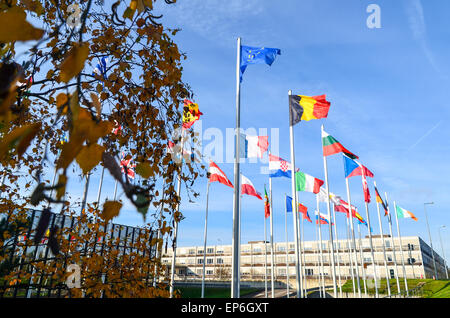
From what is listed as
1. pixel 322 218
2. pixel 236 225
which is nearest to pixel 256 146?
pixel 236 225

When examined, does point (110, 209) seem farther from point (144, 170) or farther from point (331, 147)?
point (331, 147)

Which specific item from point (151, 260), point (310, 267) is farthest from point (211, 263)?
point (151, 260)

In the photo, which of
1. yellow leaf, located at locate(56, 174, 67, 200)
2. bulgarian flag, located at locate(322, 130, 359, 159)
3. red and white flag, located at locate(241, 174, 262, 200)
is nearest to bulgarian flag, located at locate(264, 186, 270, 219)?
red and white flag, located at locate(241, 174, 262, 200)

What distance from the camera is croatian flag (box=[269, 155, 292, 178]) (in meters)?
17.5

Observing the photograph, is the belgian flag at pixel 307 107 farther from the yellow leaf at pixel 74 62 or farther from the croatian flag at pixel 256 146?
the yellow leaf at pixel 74 62

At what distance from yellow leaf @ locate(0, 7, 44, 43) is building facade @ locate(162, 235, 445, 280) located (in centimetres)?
5947

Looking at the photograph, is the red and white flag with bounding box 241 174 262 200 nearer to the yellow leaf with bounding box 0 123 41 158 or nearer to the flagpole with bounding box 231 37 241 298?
the flagpole with bounding box 231 37 241 298

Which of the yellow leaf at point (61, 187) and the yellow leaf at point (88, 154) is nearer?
the yellow leaf at point (61, 187)

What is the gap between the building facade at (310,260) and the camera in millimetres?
60000

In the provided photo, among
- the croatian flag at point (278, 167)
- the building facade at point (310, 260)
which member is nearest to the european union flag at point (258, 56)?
the croatian flag at point (278, 167)

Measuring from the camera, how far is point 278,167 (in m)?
17.6

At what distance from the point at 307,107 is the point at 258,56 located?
3578 mm

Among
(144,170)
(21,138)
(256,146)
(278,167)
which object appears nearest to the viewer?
(21,138)

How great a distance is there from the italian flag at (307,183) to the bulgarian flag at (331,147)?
2.51 metres
